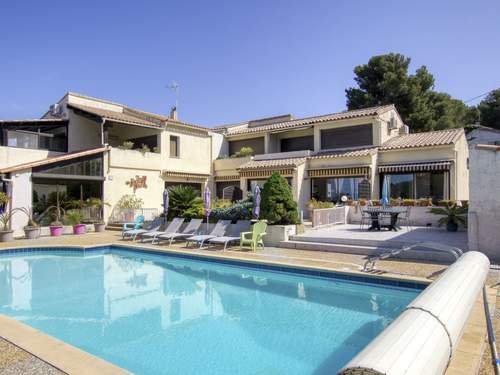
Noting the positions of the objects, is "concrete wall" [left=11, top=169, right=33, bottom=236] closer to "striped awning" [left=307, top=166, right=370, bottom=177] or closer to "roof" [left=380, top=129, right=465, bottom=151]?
"striped awning" [left=307, top=166, right=370, bottom=177]

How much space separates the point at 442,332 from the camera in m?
4.34

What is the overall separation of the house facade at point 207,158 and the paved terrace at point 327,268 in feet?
19.2

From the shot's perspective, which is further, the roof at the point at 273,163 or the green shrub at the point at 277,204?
the roof at the point at 273,163

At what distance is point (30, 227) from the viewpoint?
24109 millimetres

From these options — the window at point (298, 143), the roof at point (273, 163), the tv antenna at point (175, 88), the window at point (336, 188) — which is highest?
the tv antenna at point (175, 88)

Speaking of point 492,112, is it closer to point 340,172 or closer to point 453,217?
point 340,172

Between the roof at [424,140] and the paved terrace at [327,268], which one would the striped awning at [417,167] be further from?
the paved terrace at [327,268]

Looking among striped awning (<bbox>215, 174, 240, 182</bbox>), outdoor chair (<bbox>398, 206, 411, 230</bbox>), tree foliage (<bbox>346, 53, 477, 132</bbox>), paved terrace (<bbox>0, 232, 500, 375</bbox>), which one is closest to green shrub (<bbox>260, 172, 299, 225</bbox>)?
paved terrace (<bbox>0, 232, 500, 375</bbox>)

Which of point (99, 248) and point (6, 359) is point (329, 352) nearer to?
point (6, 359)

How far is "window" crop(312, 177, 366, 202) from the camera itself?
100 ft

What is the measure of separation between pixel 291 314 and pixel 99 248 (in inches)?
567

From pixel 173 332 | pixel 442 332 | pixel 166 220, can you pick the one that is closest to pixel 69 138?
pixel 166 220

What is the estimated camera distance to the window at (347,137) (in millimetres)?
31852

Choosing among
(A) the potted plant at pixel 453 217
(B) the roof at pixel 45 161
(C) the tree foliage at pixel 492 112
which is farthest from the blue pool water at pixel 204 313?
(C) the tree foliage at pixel 492 112
